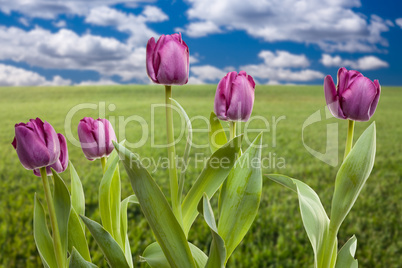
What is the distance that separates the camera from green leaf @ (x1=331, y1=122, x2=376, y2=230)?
0.82 metres

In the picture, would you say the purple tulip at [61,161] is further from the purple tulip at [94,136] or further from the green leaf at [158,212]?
the green leaf at [158,212]

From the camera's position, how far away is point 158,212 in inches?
29.7

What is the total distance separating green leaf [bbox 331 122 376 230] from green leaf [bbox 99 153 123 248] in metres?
0.50

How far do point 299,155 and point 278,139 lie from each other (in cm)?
102

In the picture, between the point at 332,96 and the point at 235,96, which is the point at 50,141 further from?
the point at 332,96

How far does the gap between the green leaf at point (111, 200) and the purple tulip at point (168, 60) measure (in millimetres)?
230

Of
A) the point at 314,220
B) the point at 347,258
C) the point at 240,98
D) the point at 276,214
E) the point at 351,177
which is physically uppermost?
the point at 240,98

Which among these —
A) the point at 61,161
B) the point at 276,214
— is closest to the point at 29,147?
the point at 61,161

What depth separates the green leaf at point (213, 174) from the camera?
2.64 ft

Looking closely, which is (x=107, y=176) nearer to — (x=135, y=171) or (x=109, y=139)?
(x=109, y=139)

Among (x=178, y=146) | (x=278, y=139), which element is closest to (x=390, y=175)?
(x=278, y=139)

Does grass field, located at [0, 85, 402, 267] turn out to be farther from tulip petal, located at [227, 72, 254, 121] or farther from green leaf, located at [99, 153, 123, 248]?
tulip petal, located at [227, 72, 254, 121]

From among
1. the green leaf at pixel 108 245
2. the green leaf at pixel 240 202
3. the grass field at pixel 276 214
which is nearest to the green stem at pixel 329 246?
the green leaf at pixel 240 202

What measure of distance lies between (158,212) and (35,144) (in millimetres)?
271
